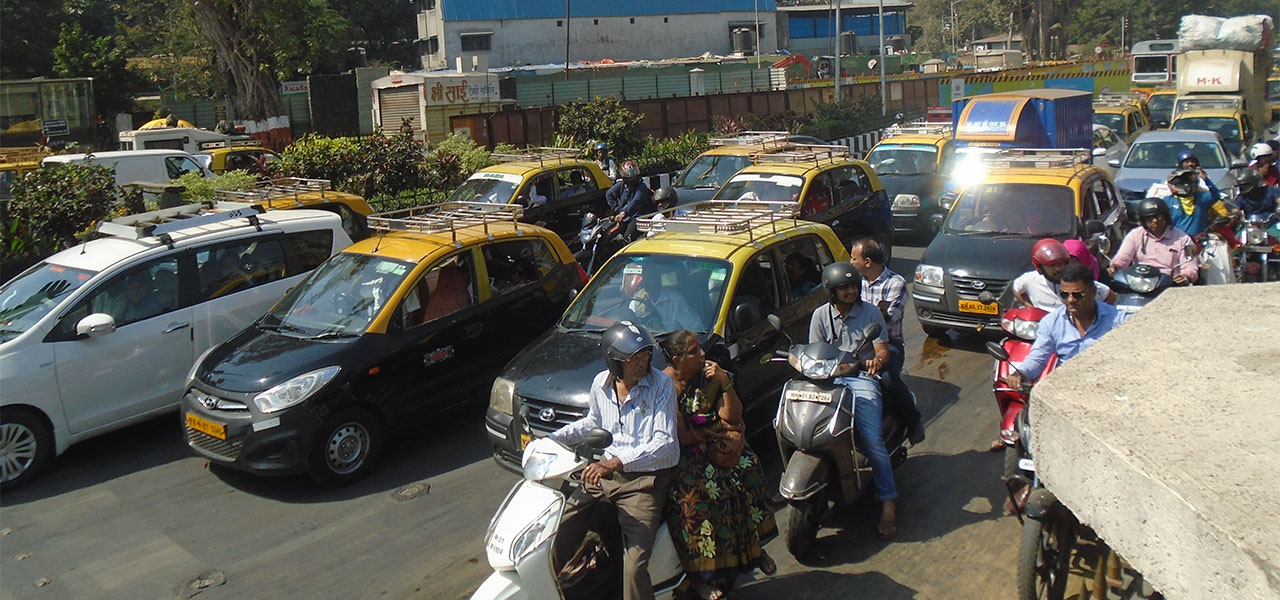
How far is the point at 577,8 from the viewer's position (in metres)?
56.1

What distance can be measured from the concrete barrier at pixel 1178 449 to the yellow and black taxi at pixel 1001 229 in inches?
239

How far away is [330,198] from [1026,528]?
9.16 meters

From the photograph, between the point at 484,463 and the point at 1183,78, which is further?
the point at 1183,78

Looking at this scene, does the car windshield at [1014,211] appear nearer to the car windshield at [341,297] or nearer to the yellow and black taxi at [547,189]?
the yellow and black taxi at [547,189]

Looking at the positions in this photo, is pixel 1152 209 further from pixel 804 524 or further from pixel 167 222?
pixel 167 222

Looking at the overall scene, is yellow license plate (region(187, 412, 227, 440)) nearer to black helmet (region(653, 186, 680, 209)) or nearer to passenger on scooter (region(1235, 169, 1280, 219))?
black helmet (region(653, 186, 680, 209))

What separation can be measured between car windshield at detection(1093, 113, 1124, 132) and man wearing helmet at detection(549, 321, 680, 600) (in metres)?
20.7

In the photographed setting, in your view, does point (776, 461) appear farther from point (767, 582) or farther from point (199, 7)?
point (199, 7)

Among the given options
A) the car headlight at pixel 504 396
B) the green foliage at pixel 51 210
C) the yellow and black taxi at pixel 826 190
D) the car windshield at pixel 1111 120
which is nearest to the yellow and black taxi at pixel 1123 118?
the car windshield at pixel 1111 120

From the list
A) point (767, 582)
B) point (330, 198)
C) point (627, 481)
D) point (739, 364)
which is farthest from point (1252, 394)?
point (330, 198)

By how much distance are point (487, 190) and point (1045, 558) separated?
10326 mm

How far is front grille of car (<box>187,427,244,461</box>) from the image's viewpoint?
270 inches

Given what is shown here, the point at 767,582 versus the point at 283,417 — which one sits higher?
the point at 283,417

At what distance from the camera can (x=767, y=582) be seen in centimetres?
543
